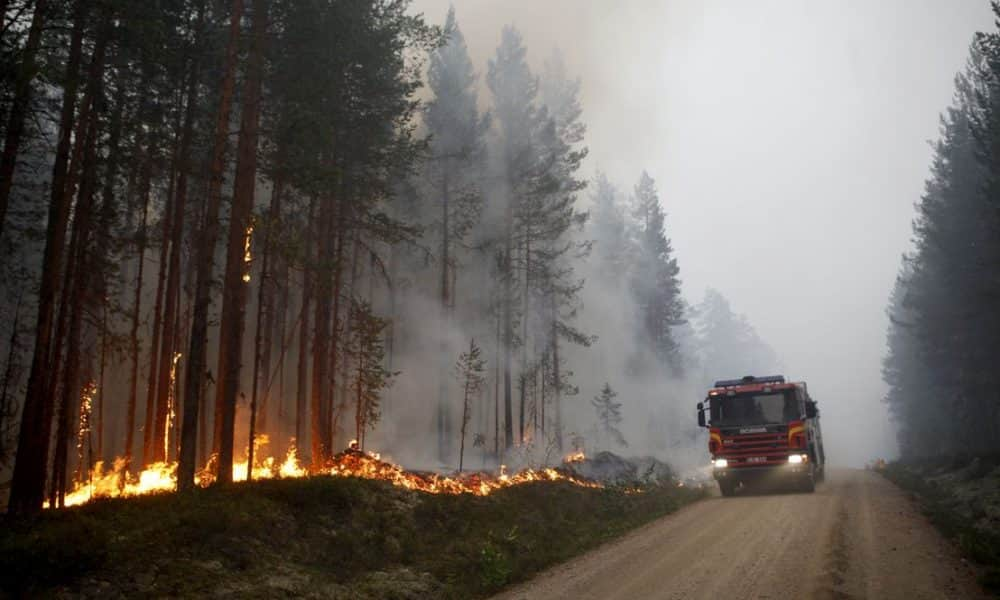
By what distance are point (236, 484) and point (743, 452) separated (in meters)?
15.4

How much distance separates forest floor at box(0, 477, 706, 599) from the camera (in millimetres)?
7477

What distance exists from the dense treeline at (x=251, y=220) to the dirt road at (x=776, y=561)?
7.99 meters

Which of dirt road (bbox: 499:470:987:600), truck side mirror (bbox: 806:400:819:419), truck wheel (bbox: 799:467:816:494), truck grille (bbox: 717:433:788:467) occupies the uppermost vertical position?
truck side mirror (bbox: 806:400:819:419)

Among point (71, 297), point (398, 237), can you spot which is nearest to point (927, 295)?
point (398, 237)

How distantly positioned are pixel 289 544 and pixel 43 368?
5494 millimetres

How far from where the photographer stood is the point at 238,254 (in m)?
13.2

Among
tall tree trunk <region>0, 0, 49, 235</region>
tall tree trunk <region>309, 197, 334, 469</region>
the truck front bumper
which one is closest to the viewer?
tall tree trunk <region>0, 0, 49, 235</region>

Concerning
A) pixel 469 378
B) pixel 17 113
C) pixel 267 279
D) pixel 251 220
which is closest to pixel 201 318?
pixel 251 220

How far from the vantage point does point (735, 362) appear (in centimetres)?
8494

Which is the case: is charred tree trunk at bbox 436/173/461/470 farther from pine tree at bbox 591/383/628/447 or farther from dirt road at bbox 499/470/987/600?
dirt road at bbox 499/470/987/600

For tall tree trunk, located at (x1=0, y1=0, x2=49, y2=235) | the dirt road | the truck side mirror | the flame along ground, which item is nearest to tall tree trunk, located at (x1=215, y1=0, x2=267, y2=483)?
the flame along ground

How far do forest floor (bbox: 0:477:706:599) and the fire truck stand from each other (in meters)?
6.78

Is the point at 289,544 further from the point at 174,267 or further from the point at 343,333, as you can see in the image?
the point at 343,333

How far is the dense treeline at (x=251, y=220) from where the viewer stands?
12055mm
